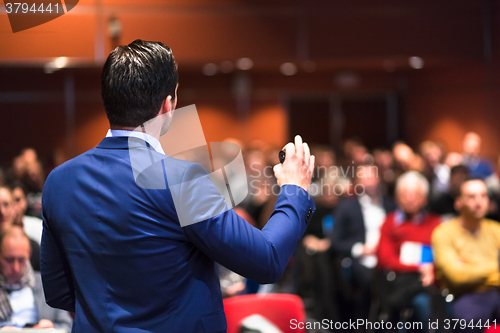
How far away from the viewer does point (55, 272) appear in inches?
39.0

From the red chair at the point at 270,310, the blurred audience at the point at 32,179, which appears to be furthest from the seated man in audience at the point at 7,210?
the red chair at the point at 270,310

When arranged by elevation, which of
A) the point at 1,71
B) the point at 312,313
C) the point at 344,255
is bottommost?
the point at 312,313

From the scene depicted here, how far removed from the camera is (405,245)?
297 cm

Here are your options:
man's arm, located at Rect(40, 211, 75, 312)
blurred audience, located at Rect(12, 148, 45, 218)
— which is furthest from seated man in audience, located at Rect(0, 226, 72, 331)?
man's arm, located at Rect(40, 211, 75, 312)

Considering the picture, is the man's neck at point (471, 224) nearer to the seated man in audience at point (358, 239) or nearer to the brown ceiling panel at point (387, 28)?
the seated man in audience at point (358, 239)

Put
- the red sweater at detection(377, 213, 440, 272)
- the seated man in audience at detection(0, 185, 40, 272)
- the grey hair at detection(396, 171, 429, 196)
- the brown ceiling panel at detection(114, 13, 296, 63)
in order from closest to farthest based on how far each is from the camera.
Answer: the seated man in audience at detection(0, 185, 40, 272) → the red sweater at detection(377, 213, 440, 272) → the grey hair at detection(396, 171, 429, 196) → the brown ceiling panel at detection(114, 13, 296, 63)

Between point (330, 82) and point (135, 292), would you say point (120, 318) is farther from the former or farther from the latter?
point (330, 82)

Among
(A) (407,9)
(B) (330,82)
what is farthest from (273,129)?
(A) (407,9)

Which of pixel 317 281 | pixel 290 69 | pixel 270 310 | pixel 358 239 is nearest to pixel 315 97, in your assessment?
pixel 290 69

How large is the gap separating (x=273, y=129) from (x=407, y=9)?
2.60 metres

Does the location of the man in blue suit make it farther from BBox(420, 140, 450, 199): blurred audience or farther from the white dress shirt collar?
BBox(420, 140, 450, 199): blurred audience

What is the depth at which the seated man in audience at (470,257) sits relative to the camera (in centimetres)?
234

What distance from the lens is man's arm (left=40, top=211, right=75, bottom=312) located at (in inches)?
38.4

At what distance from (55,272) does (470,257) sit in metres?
2.24
